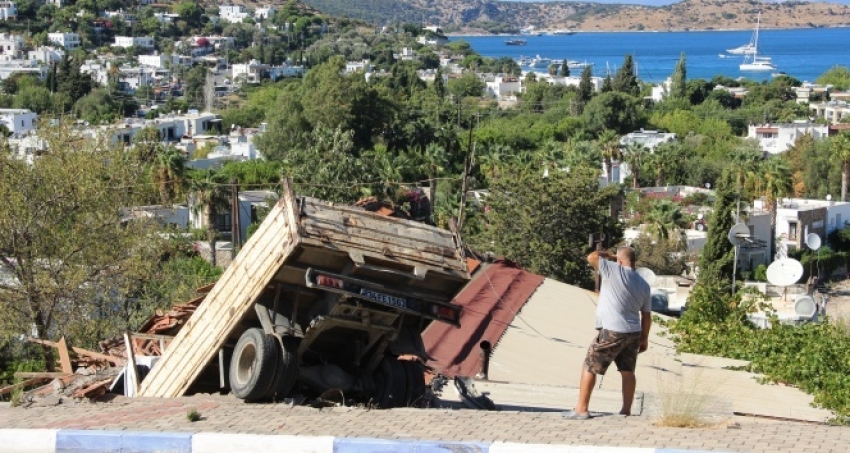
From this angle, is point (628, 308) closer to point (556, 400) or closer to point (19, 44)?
point (556, 400)

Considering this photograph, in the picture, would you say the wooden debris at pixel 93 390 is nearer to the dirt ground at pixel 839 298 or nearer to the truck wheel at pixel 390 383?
the truck wheel at pixel 390 383

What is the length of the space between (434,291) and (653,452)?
335 centimetres

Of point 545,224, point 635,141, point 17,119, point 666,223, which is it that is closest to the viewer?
point 545,224

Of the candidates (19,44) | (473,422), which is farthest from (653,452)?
(19,44)

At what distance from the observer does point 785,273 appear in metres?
25.9

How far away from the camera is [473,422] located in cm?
819

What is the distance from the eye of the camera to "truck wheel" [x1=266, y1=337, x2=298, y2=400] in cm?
932

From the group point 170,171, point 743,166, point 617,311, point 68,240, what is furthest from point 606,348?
point 743,166

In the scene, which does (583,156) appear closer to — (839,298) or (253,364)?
(839,298)

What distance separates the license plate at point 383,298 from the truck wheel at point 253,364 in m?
0.78

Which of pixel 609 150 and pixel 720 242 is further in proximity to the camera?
pixel 609 150

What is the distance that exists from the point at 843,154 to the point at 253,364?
59.0 m

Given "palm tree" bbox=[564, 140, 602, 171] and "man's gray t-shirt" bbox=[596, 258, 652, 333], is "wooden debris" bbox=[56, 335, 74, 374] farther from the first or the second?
"palm tree" bbox=[564, 140, 602, 171]

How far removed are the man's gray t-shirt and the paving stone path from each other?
65 centimetres
